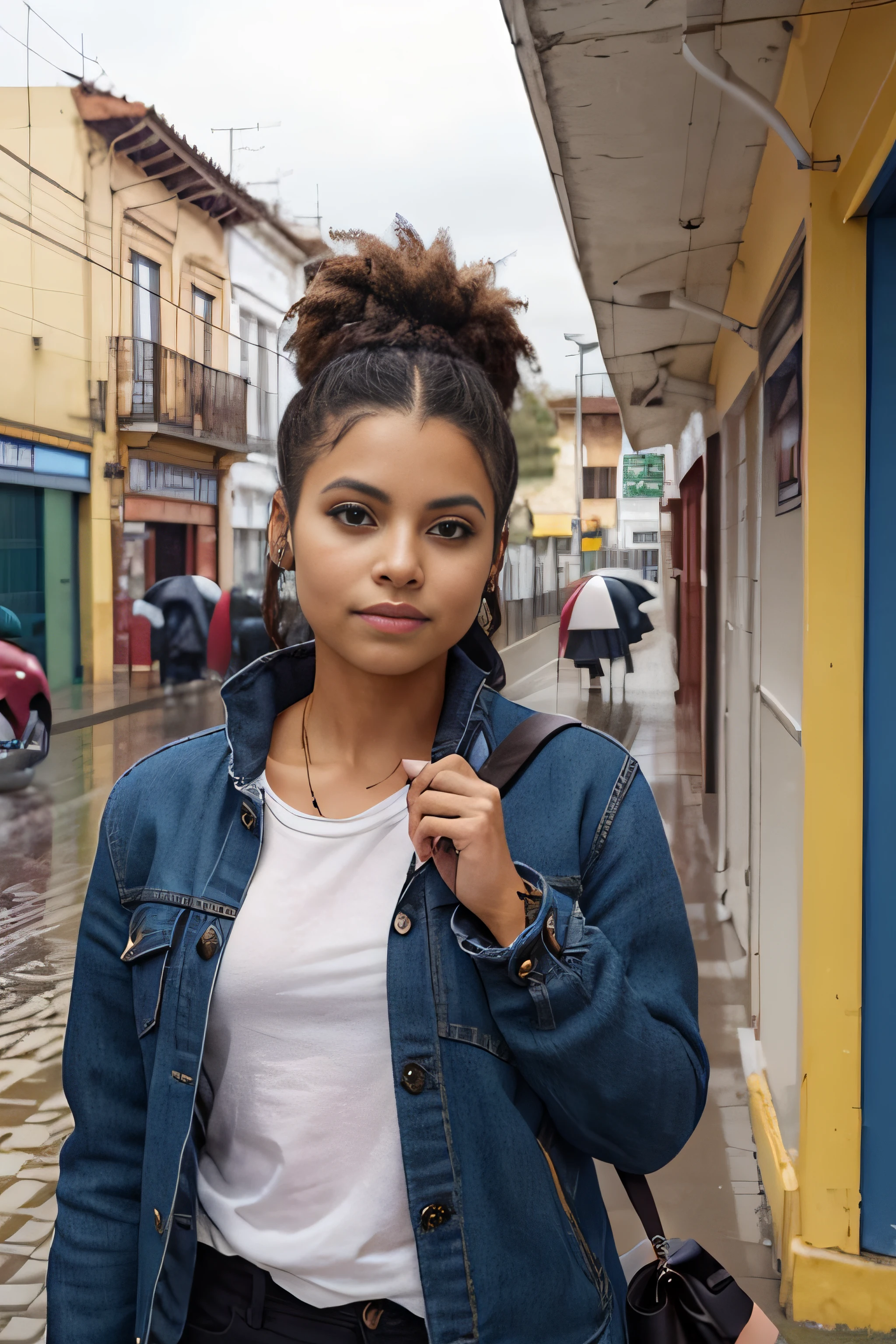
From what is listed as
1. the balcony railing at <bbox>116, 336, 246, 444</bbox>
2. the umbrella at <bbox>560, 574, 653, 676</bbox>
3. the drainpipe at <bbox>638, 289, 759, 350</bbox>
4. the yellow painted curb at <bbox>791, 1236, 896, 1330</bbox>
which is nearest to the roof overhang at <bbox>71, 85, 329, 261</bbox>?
the balcony railing at <bbox>116, 336, 246, 444</bbox>

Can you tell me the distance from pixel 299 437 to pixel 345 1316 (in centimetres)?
64

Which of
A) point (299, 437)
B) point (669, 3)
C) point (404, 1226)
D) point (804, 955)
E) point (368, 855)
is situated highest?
point (669, 3)

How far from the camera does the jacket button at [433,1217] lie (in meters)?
0.77

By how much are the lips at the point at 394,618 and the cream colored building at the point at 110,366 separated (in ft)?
23.5

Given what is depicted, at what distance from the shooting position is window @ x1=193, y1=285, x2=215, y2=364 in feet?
28.6

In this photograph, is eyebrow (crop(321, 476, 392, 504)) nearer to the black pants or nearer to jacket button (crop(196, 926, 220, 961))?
jacket button (crop(196, 926, 220, 961))

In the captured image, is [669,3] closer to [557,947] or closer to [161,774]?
[161,774]

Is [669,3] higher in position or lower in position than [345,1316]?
higher

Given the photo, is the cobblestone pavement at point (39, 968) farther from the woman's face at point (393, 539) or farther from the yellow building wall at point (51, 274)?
the woman's face at point (393, 539)

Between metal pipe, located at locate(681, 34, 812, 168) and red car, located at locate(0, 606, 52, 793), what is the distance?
5.37 metres

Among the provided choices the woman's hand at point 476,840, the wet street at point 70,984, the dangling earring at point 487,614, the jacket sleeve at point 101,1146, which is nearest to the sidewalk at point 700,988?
the wet street at point 70,984

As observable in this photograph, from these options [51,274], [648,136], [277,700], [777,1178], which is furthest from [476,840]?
[51,274]

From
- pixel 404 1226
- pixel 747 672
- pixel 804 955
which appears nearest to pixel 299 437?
pixel 404 1226

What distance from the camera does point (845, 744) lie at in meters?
1.87
